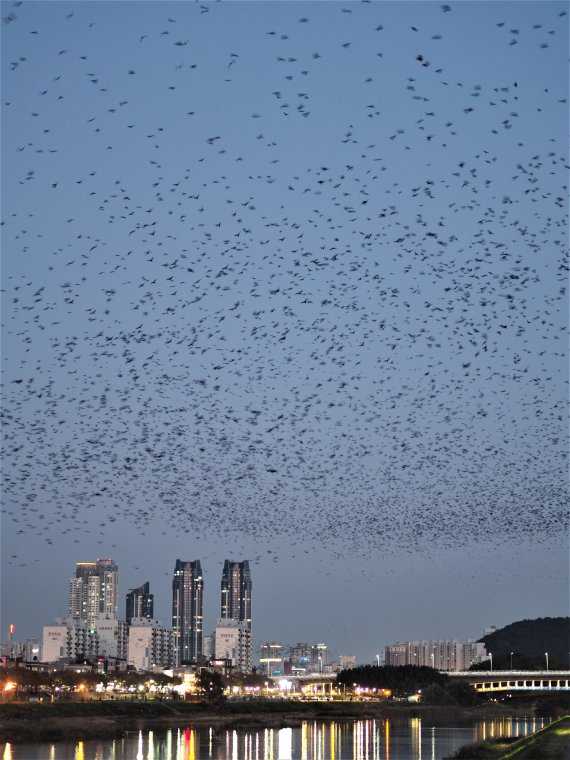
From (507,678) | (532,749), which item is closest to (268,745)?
(532,749)

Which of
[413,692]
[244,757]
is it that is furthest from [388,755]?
[413,692]

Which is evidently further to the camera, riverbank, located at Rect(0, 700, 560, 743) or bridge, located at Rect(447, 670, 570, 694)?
bridge, located at Rect(447, 670, 570, 694)

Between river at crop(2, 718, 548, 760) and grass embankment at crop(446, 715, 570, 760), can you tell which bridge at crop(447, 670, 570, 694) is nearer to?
river at crop(2, 718, 548, 760)

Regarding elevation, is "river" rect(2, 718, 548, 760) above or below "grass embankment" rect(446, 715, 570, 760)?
below

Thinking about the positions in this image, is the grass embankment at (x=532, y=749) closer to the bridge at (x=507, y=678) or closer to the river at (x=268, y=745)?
the river at (x=268, y=745)

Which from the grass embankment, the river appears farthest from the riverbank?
the grass embankment

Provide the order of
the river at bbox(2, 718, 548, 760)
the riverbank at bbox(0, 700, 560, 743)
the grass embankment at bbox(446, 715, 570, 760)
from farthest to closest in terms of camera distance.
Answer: the riverbank at bbox(0, 700, 560, 743), the river at bbox(2, 718, 548, 760), the grass embankment at bbox(446, 715, 570, 760)

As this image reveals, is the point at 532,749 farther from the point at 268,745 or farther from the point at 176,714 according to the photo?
the point at 176,714

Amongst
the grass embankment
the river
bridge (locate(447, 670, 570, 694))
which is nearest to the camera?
the grass embankment
